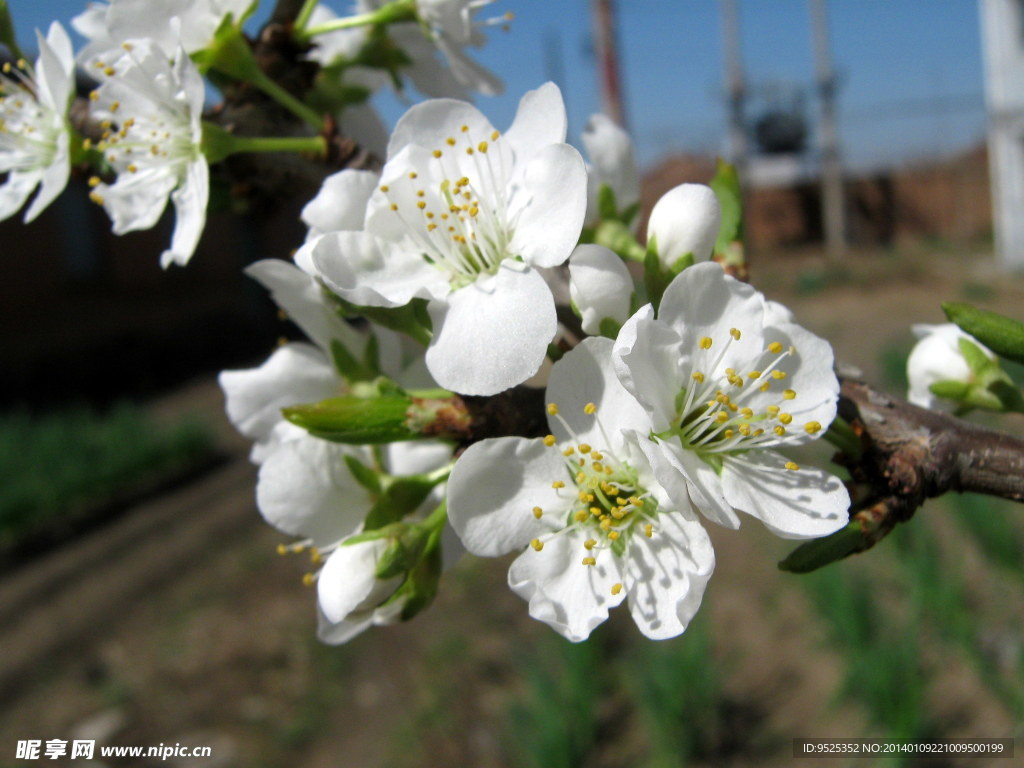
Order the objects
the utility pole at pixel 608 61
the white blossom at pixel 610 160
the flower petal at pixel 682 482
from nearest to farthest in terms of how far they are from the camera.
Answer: the flower petal at pixel 682 482 → the white blossom at pixel 610 160 → the utility pole at pixel 608 61

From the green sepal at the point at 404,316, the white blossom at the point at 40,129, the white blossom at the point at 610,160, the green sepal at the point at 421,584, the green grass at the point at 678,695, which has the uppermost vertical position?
the white blossom at the point at 40,129

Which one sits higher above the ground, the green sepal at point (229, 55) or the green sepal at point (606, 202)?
the green sepal at point (229, 55)

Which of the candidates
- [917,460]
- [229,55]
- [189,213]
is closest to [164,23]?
[229,55]

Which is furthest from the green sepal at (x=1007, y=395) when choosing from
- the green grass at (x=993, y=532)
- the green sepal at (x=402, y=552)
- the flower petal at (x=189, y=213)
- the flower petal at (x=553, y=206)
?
the green grass at (x=993, y=532)

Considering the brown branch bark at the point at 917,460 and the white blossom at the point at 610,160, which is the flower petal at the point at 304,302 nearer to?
the white blossom at the point at 610,160

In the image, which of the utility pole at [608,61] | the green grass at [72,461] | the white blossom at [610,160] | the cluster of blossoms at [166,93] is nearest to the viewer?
the cluster of blossoms at [166,93]

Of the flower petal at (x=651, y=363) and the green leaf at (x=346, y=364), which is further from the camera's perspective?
the green leaf at (x=346, y=364)

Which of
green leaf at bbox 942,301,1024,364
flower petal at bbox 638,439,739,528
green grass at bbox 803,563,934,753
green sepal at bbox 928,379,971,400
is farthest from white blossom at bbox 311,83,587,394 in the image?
green grass at bbox 803,563,934,753
